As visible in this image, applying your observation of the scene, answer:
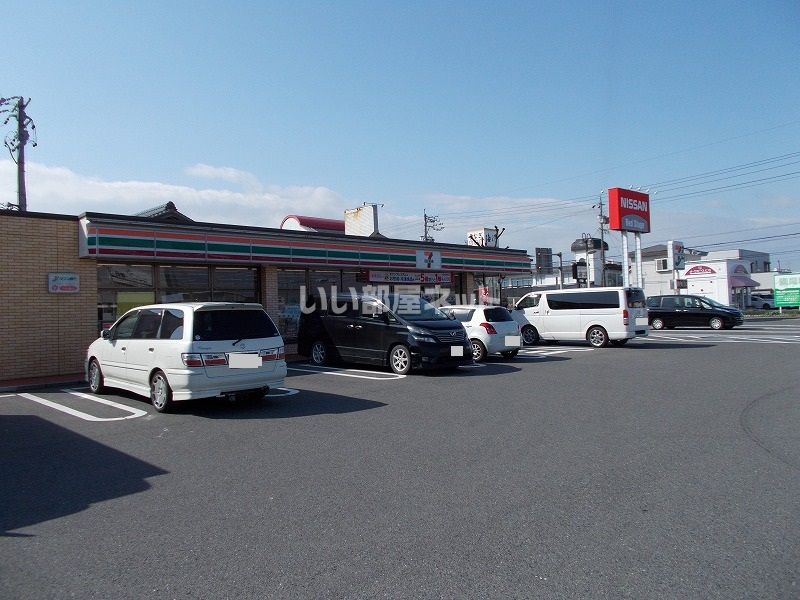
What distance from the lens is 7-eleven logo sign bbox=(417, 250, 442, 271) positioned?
22359 mm

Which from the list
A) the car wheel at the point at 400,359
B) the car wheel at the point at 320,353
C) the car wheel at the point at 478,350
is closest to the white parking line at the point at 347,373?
the car wheel at the point at 400,359

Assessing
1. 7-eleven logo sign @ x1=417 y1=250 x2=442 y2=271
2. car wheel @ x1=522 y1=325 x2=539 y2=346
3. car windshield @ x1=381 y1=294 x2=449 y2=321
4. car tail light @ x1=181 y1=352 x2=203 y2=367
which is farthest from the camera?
7-eleven logo sign @ x1=417 y1=250 x2=442 y2=271

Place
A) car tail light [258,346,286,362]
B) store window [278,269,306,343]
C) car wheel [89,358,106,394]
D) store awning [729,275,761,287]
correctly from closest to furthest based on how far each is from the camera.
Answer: car tail light [258,346,286,362] → car wheel [89,358,106,394] → store window [278,269,306,343] → store awning [729,275,761,287]

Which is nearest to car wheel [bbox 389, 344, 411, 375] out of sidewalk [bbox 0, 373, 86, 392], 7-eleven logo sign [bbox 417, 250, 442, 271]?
sidewalk [bbox 0, 373, 86, 392]

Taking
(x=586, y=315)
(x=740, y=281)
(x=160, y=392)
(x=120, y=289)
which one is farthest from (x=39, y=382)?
(x=740, y=281)

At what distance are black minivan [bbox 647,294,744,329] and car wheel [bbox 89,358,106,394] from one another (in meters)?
24.6

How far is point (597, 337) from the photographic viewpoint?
20188 mm

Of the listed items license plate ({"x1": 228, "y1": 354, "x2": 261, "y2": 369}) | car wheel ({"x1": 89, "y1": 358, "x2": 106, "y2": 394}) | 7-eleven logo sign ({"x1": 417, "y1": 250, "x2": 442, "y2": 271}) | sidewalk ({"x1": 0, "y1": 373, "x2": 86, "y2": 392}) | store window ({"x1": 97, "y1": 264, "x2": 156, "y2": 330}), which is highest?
7-eleven logo sign ({"x1": 417, "y1": 250, "x2": 442, "y2": 271})

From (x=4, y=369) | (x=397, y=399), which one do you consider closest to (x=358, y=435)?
(x=397, y=399)

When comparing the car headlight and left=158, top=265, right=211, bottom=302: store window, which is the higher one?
left=158, top=265, right=211, bottom=302: store window

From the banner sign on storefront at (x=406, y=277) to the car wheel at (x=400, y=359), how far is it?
7.47 m

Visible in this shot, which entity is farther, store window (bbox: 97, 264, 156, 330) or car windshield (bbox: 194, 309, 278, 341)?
store window (bbox: 97, 264, 156, 330)

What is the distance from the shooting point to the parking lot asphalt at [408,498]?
382 centimetres

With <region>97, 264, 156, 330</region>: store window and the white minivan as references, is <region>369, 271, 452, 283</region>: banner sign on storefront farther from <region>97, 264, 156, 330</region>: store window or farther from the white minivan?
<region>97, 264, 156, 330</region>: store window
